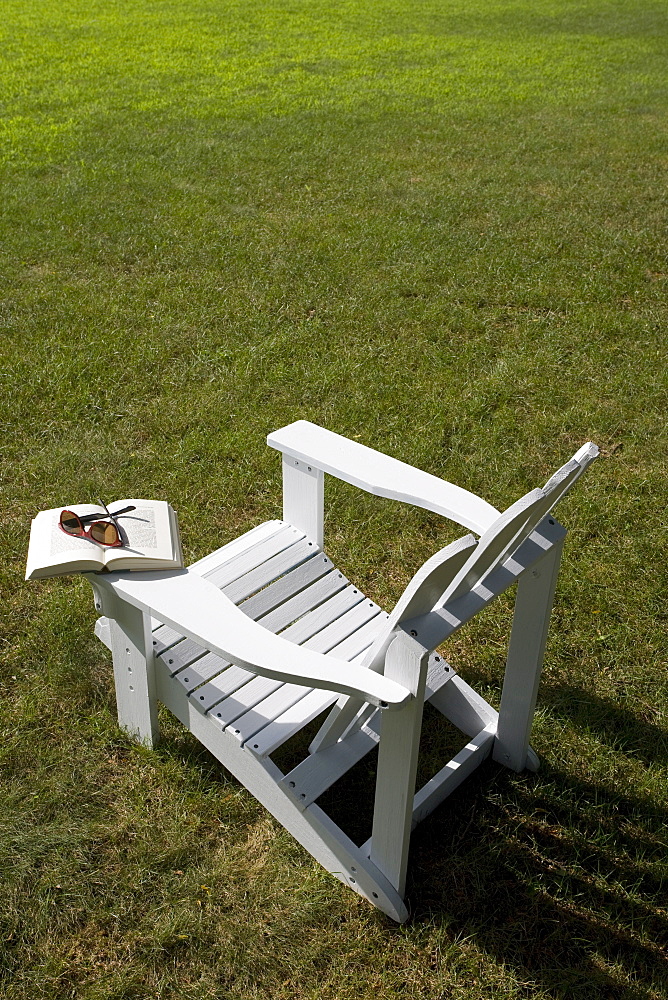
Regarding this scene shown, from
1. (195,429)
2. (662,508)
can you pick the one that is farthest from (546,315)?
(195,429)

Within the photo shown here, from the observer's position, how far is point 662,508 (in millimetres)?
3822

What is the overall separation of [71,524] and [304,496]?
2.64ft

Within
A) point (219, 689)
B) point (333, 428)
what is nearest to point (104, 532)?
point (219, 689)

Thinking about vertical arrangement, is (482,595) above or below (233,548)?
above

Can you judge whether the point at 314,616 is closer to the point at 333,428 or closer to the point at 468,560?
the point at 468,560

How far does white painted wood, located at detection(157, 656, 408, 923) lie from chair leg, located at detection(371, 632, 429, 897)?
5cm

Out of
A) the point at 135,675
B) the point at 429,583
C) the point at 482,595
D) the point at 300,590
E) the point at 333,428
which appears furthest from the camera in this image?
the point at 333,428

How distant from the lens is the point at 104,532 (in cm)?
224

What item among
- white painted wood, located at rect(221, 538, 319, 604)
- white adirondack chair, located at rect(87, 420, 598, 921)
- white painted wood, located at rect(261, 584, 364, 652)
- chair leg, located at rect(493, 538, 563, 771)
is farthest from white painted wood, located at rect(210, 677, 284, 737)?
chair leg, located at rect(493, 538, 563, 771)

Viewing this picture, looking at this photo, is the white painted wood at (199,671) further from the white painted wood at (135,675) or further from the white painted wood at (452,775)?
the white painted wood at (452,775)

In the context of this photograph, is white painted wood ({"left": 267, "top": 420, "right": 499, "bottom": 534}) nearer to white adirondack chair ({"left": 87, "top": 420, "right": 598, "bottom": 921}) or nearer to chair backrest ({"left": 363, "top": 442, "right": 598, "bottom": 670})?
white adirondack chair ({"left": 87, "top": 420, "right": 598, "bottom": 921})

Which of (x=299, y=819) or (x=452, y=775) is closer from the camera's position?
(x=299, y=819)

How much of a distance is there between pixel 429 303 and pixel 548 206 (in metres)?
2.24

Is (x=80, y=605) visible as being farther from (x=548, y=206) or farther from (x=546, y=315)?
(x=548, y=206)
